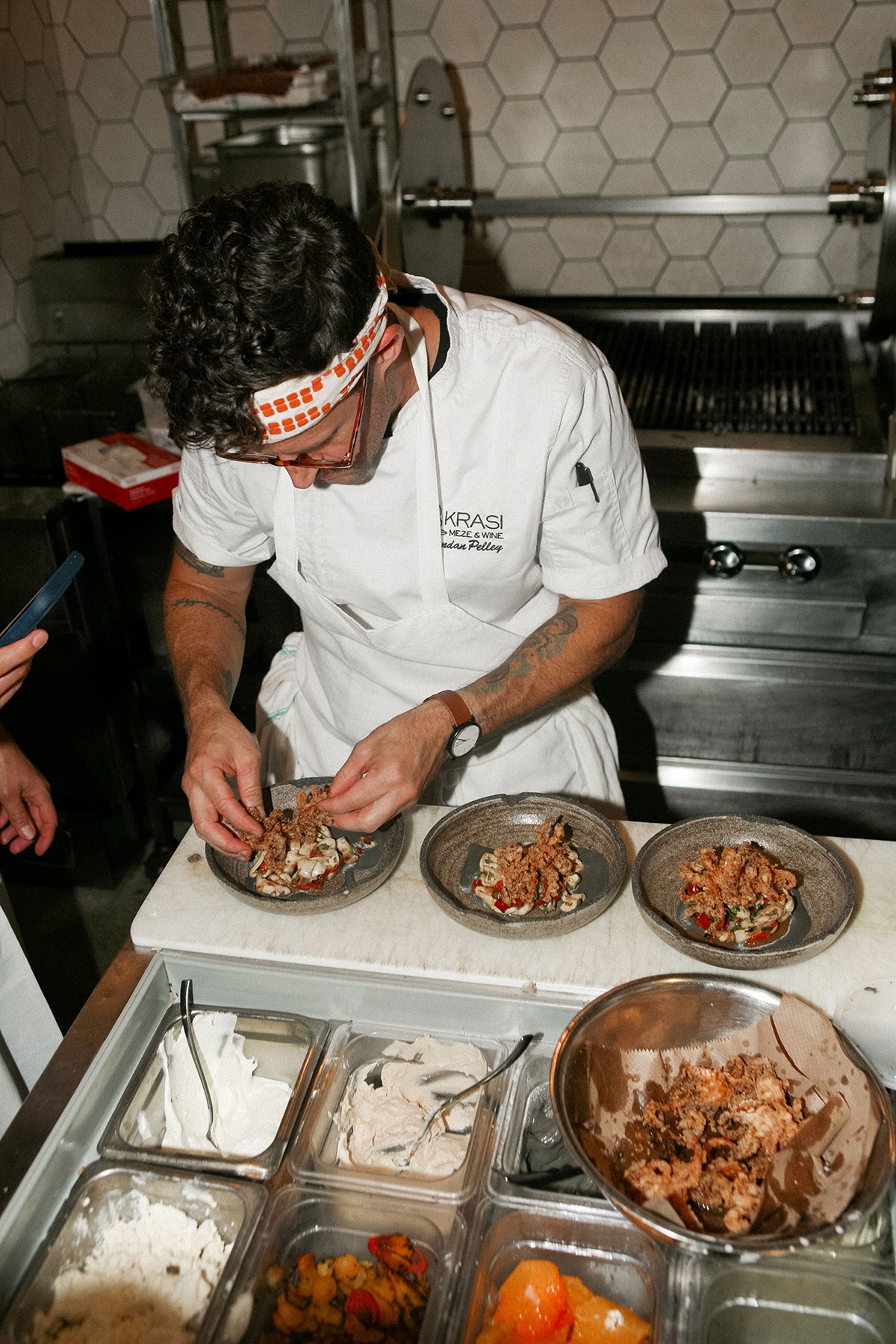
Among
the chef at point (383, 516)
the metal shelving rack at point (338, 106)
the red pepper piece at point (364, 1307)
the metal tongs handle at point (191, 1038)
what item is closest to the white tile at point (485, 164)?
the metal shelving rack at point (338, 106)

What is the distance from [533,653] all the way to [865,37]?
8.22ft

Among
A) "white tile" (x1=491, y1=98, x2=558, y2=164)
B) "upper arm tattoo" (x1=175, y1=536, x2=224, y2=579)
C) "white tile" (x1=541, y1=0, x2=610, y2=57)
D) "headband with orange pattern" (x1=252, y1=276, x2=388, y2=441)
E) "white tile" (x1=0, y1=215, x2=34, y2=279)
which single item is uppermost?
"white tile" (x1=541, y1=0, x2=610, y2=57)

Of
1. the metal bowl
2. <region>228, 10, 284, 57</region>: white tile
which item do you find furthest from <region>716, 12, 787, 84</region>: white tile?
the metal bowl

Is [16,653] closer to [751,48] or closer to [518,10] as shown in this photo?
[518,10]

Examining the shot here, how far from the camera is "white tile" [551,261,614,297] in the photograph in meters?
3.63

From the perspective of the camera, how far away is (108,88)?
3672 millimetres

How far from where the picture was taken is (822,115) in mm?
3236

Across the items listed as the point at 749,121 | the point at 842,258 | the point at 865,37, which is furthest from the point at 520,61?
the point at 842,258

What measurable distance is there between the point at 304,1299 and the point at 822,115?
3.42 m

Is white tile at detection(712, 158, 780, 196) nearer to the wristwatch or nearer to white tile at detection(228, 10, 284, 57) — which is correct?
white tile at detection(228, 10, 284, 57)

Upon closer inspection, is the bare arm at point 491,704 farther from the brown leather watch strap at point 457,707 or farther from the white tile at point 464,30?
the white tile at point 464,30

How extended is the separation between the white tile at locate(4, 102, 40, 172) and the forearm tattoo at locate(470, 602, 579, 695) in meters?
2.79

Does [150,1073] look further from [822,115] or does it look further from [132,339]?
[822,115]

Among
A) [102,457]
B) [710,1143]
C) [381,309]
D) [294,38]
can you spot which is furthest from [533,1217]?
[294,38]
